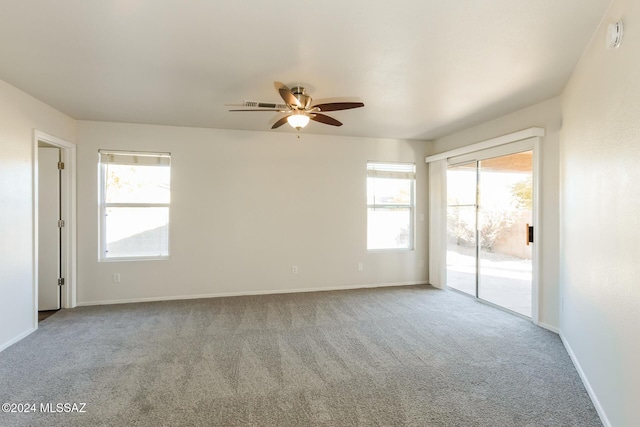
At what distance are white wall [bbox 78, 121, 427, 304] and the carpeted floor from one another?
685mm

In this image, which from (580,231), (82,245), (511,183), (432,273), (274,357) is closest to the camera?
(580,231)

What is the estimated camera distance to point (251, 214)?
498 centimetres

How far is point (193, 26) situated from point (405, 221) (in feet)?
14.9

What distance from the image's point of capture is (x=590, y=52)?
2330 mm

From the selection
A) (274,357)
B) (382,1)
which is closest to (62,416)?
(274,357)

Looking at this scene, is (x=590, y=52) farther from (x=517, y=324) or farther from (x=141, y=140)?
(x=141, y=140)

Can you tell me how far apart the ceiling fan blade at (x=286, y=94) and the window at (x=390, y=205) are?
9.24ft

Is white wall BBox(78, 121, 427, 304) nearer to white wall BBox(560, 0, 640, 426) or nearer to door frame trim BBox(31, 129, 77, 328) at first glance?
door frame trim BBox(31, 129, 77, 328)

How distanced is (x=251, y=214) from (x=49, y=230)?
104 inches

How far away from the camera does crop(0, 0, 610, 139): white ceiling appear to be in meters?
1.94

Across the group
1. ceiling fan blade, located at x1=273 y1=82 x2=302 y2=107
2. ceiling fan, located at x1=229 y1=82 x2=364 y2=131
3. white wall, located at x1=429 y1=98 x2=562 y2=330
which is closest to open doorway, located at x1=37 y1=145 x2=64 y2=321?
ceiling fan, located at x1=229 y1=82 x2=364 y2=131

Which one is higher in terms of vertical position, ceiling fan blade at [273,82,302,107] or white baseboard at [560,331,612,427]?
ceiling fan blade at [273,82,302,107]

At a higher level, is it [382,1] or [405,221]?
[382,1]

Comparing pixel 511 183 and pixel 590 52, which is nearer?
pixel 590 52
